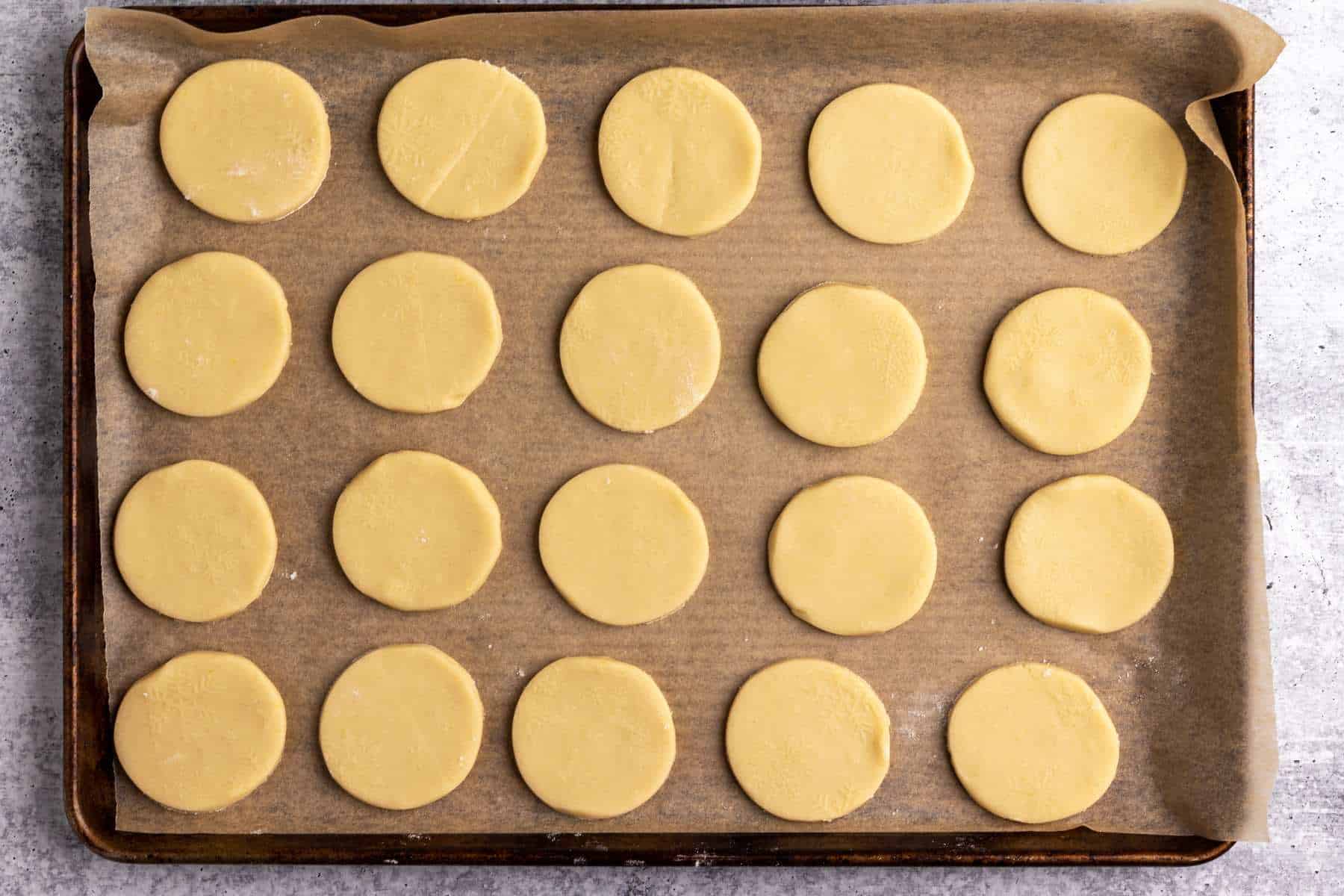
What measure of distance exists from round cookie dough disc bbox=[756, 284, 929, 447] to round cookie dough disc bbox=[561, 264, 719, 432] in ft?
0.26

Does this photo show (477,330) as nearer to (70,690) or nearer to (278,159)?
(278,159)

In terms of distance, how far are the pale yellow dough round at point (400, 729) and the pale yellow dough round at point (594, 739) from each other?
7 cm

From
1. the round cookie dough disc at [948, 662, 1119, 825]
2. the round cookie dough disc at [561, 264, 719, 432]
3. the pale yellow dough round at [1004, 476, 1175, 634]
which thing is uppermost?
the round cookie dough disc at [561, 264, 719, 432]

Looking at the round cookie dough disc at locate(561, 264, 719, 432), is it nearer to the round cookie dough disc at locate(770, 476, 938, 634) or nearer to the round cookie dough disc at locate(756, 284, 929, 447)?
the round cookie dough disc at locate(756, 284, 929, 447)

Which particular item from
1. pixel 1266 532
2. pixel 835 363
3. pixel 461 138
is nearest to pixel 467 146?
pixel 461 138

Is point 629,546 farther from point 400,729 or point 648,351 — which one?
point 400,729

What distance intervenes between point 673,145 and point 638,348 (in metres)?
0.23

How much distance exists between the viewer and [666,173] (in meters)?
1.08

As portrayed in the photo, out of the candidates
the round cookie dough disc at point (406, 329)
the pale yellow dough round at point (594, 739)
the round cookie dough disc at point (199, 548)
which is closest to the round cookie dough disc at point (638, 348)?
the round cookie dough disc at point (406, 329)

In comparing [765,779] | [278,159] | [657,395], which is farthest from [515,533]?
[278,159]

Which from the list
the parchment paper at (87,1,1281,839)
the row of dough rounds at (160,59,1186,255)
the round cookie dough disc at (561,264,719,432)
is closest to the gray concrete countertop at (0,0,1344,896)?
the parchment paper at (87,1,1281,839)

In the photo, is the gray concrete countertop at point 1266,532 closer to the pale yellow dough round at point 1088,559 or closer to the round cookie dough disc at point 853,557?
the pale yellow dough round at point 1088,559

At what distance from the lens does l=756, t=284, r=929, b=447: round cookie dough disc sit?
1.07 m

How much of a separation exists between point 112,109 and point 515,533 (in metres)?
0.65
